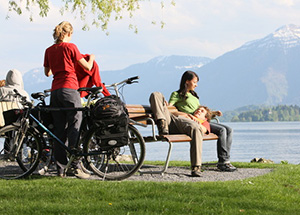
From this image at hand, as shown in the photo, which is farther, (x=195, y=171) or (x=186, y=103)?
(x=186, y=103)

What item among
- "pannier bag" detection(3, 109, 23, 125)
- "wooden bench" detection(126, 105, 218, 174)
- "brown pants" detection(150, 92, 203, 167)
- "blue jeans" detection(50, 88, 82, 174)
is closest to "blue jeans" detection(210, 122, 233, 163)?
"wooden bench" detection(126, 105, 218, 174)

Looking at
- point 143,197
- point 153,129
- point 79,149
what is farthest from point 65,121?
point 143,197

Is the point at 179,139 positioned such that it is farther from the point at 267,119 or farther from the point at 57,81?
the point at 267,119

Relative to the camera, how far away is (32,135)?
6695mm

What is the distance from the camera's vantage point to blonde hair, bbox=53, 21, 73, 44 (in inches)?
260

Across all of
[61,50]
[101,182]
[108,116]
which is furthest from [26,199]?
[61,50]

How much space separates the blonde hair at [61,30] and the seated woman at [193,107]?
224 centimetres

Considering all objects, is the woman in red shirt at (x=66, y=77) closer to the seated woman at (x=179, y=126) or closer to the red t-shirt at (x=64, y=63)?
the red t-shirt at (x=64, y=63)

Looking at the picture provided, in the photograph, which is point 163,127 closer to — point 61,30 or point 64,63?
point 64,63

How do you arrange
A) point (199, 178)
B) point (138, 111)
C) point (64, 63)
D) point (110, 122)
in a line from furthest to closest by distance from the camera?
point (138, 111) → point (199, 178) → point (64, 63) → point (110, 122)

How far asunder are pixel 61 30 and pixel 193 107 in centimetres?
270

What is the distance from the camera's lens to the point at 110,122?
633cm

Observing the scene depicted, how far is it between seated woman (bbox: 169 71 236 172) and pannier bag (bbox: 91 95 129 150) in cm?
188

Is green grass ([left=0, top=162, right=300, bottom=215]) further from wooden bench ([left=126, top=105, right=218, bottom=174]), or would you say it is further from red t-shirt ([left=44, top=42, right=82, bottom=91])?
red t-shirt ([left=44, top=42, right=82, bottom=91])
